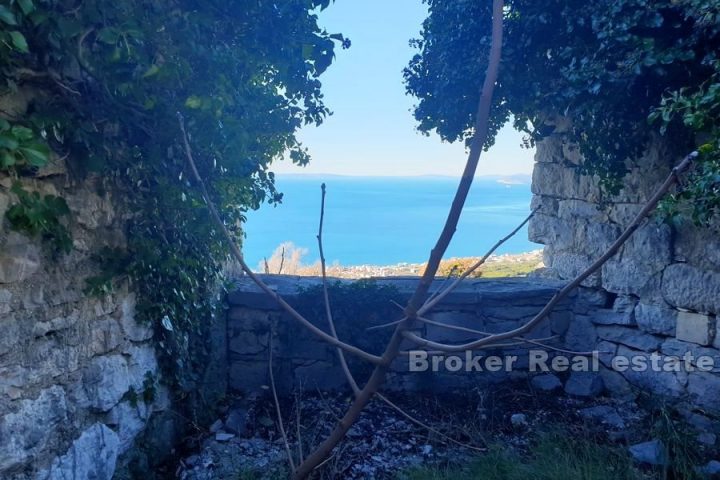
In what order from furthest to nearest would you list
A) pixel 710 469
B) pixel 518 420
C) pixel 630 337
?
1. pixel 630 337
2. pixel 518 420
3. pixel 710 469

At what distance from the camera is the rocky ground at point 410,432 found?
104 inches

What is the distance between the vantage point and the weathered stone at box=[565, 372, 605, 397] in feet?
11.4

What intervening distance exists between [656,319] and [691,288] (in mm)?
321

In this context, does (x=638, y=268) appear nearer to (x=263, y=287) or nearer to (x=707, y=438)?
(x=707, y=438)

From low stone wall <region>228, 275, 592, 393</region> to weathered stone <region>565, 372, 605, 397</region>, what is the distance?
0.98 feet

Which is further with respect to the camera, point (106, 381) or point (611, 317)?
point (611, 317)

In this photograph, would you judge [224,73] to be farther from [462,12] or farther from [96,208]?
[462,12]

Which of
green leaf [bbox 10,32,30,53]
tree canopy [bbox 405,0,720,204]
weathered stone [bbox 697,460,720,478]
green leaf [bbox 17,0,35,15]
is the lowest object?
weathered stone [bbox 697,460,720,478]

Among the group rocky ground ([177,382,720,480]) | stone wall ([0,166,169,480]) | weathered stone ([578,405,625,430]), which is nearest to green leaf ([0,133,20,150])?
stone wall ([0,166,169,480])

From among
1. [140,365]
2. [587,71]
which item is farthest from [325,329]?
[587,71]

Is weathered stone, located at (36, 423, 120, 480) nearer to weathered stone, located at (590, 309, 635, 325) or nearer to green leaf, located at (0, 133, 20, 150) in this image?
green leaf, located at (0, 133, 20, 150)

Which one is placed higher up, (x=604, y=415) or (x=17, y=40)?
(x=17, y=40)

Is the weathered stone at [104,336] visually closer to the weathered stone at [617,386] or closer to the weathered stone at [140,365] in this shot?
the weathered stone at [140,365]

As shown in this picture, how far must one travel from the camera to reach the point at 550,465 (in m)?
2.46
